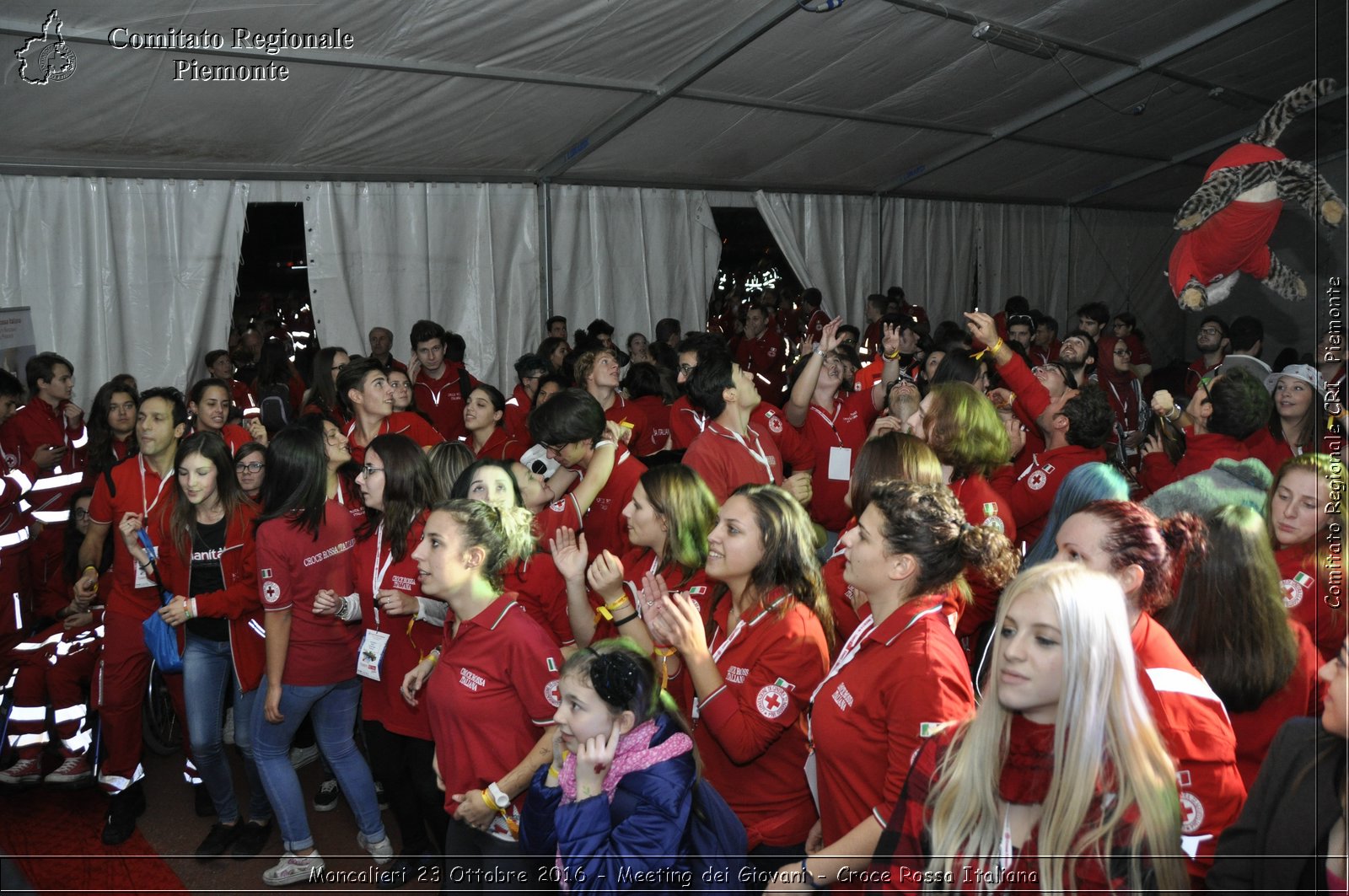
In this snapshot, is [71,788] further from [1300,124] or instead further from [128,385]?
[1300,124]

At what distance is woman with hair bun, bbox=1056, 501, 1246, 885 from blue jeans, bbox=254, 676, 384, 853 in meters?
2.62

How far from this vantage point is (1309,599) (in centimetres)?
247

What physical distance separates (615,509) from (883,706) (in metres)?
2.06

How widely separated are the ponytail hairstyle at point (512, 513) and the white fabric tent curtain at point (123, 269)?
14.6ft

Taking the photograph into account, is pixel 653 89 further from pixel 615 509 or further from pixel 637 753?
pixel 637 753

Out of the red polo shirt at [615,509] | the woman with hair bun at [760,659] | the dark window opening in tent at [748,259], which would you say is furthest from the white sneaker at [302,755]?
the dark window opening in tent at [748,259]

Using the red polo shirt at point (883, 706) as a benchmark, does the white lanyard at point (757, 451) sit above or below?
above

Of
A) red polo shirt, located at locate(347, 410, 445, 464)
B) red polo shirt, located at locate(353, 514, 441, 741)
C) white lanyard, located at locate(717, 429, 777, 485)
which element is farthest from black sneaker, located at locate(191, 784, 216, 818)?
white lanyard, located at locate(717, 429, 777, 485)

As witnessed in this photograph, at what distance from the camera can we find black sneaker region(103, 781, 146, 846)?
383cm

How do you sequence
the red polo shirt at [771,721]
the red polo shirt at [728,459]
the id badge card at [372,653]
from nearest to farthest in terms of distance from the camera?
the red polo shirt at [771,721], the id badge card at [372,653], the red polo shirt at [728,459]

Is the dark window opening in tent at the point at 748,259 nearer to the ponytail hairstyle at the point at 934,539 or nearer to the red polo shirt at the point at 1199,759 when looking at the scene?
the ponytail hairstyle at the point at 934,539

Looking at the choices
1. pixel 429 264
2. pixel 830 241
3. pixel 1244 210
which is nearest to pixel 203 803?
pixel 429 264

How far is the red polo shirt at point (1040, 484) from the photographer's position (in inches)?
148

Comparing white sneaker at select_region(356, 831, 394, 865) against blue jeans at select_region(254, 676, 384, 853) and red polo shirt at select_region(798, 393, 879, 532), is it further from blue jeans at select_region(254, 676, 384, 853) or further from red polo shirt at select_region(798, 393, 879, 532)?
red polo shirt at select_region(798, 393, 879, 532)
